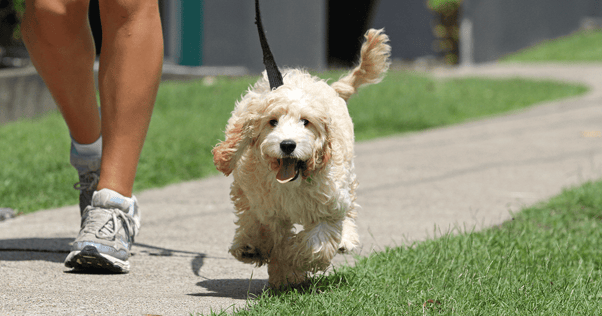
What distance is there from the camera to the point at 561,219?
14.7 feet

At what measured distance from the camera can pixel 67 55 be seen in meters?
3.49

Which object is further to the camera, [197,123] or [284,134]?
[197,123]

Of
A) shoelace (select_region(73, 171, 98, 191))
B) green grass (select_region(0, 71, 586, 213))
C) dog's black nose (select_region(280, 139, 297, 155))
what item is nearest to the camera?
dog's black nose (select_region(280, 139, 297, 155))

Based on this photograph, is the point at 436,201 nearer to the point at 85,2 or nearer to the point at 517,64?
the point at 85,2

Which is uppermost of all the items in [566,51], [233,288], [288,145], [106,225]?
[288,145]

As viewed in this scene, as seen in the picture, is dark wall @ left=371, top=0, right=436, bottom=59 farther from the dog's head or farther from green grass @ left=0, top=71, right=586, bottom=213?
the dog's head

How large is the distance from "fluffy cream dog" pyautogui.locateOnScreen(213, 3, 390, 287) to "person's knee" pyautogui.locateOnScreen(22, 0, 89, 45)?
89cm

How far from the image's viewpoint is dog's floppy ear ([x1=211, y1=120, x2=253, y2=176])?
2.96 meters

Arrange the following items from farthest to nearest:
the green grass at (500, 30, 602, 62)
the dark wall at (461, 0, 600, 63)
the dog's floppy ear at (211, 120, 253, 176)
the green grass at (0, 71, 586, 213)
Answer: the green grass at (500, 30, 602, 62) < the dark wall at (461, 0, 600, 63) < the green grass at (0, 71, 586, 213) < the dog's floppy ear at (211, 120, 253, 176)

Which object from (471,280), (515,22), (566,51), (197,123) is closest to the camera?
(471,280)

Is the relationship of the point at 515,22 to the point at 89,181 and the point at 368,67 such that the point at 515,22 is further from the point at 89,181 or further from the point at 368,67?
the point at 89,181

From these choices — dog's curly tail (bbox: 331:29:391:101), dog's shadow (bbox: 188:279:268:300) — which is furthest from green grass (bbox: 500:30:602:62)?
dog's shadow (bbox: 188:279:268:300)

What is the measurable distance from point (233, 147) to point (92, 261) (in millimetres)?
777

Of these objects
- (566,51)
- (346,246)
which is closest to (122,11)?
(346,246)
